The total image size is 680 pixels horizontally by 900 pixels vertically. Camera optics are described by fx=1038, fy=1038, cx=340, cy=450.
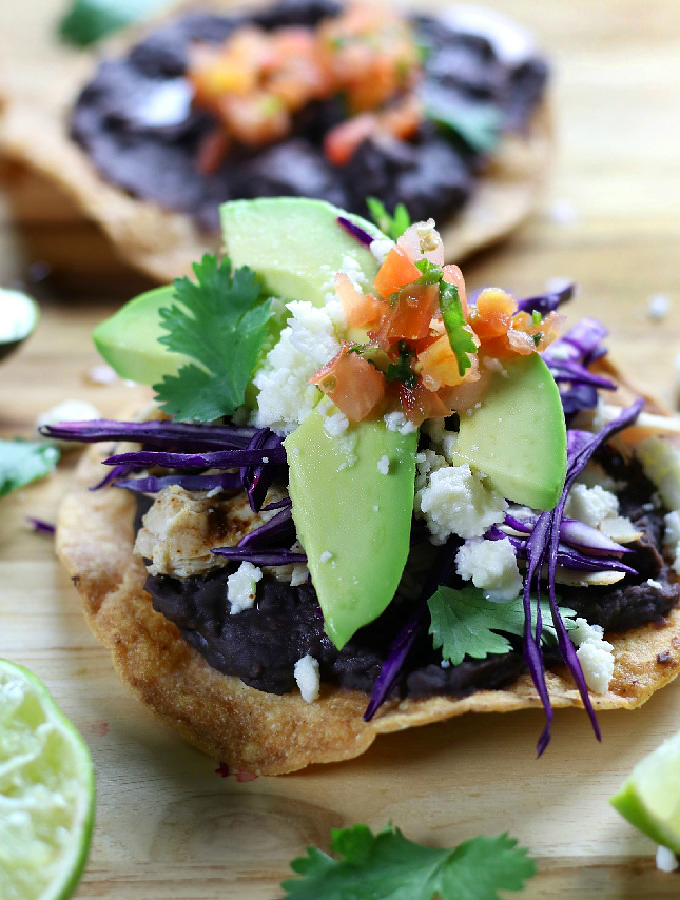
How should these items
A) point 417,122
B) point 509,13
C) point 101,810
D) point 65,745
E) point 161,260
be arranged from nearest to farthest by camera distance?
1. point 65,745
2. point 101,810
3. point 161,260
4. point 417,122
5. point 509,13

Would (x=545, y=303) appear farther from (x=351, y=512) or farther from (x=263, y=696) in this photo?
(x=263, y=696)

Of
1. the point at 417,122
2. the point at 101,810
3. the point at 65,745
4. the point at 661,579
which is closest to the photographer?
the point at 65,745

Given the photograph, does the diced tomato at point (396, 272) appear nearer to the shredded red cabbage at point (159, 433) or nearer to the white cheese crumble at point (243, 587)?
the shredded red cabbage at point (159, 433)

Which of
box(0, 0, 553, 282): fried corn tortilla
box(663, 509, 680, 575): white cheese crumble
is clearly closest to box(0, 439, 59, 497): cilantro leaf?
box(0, 0, 553, 282): fried corn tortilla

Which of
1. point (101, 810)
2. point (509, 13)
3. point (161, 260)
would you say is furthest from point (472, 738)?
point (509, 13)

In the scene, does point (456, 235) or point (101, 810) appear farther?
point (456, 235)

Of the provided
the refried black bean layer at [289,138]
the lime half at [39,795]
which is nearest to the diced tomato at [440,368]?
the lime half at [39,795]

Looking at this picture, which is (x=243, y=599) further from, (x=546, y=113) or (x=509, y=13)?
(x=509, y=13)
